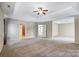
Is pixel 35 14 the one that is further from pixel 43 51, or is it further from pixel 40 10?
pixel 43 51

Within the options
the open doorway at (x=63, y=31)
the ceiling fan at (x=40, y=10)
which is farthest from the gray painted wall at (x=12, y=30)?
the open doorway at (x=63, y=31)

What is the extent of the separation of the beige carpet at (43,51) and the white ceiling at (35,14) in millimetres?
578

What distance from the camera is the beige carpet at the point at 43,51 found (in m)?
2.43

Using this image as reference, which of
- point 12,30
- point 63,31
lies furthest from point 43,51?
point 12,30

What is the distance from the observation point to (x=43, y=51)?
2479mm

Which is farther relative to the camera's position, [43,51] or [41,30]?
[41,30]

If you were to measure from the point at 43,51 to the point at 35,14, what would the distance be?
29.7 inches

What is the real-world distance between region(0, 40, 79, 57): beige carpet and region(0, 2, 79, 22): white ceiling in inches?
22.7

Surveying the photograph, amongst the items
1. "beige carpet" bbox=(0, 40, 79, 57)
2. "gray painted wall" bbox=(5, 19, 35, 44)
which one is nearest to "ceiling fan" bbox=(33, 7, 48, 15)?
"gray painted wall" bbox=(5, 19, 35, 44)

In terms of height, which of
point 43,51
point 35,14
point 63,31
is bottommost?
point 43,51

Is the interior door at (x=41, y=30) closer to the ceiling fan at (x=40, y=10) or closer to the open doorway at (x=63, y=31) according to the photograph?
the open doorway at (x=63, y=31)

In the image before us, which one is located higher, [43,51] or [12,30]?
[12,30]

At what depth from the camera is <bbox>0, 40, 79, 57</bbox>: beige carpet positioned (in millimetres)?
2434

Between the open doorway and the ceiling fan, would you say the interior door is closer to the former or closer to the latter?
the open doorway
